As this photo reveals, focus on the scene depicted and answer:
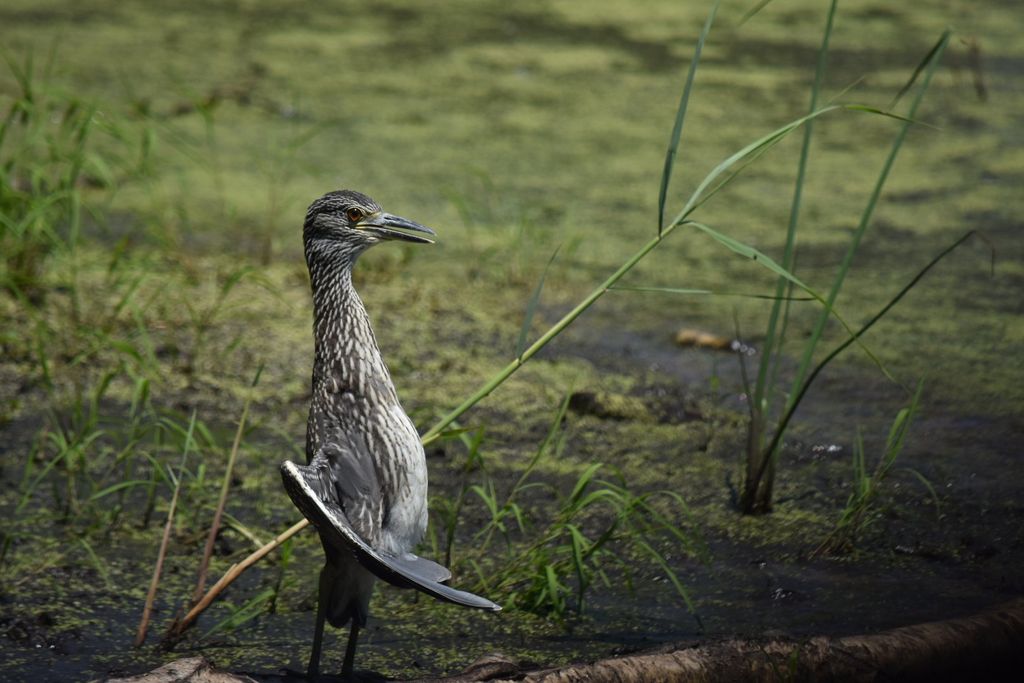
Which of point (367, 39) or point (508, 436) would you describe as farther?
point (367, 39)

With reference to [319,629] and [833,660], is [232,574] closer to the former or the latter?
[319,629]

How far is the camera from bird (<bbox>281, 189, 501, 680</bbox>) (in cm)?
257

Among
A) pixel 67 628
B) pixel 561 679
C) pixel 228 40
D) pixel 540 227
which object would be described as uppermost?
pixel 228 40

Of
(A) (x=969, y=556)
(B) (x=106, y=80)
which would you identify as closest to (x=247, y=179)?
(B) (x=106, y=80)

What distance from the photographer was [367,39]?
7.43m

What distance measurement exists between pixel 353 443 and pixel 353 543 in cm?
36

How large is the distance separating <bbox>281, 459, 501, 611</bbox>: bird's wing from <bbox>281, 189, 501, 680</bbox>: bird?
0.03 ft

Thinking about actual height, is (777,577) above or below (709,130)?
below

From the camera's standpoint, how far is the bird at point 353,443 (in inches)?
101

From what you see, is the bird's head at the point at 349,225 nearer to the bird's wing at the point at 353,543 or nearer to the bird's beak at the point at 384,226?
the bird's beak at the point at 384,226

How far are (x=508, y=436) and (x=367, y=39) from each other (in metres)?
3.91

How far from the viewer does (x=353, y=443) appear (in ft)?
8.72

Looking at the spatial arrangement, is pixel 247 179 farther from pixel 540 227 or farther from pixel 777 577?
pixel 777 577

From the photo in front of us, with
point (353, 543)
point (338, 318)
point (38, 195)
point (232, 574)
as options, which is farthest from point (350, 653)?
point (38, 195)
